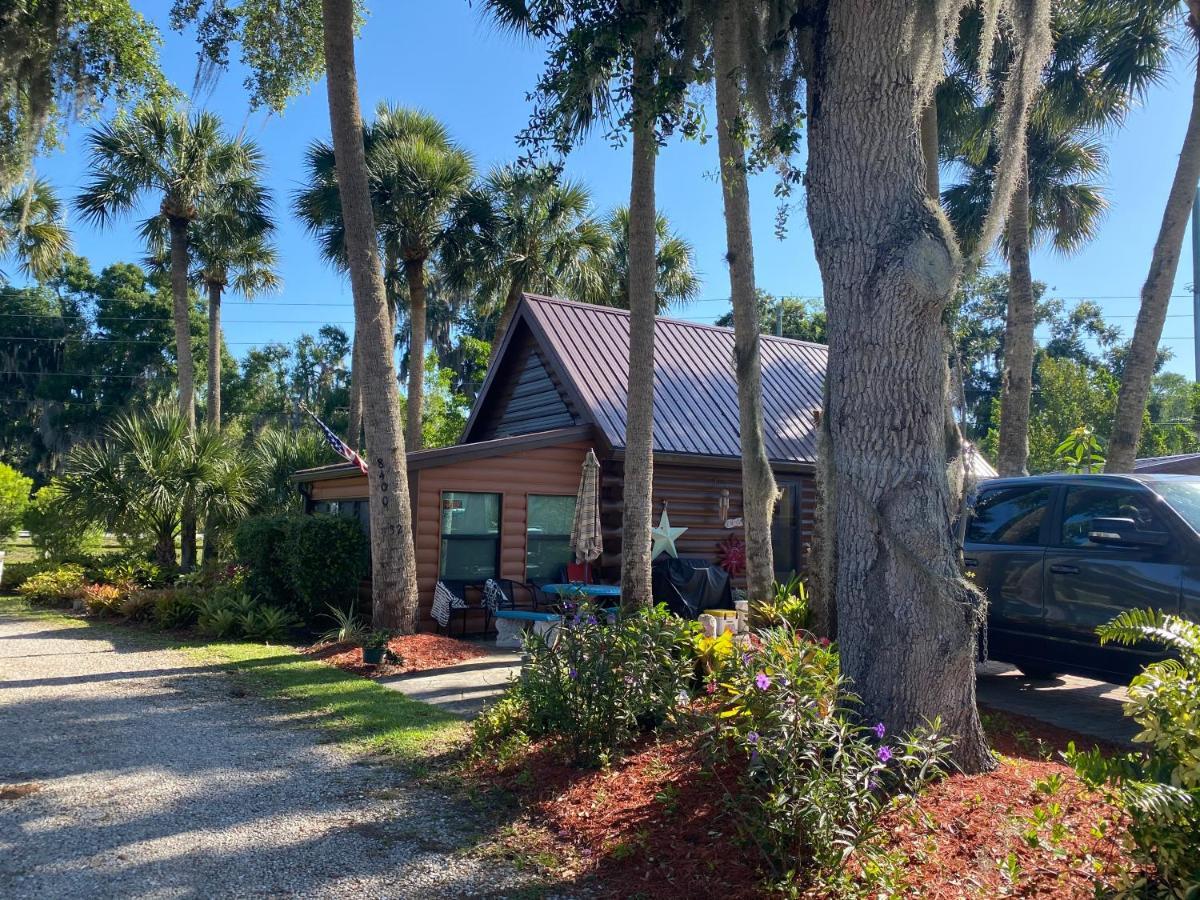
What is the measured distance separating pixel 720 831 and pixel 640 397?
5.24 m

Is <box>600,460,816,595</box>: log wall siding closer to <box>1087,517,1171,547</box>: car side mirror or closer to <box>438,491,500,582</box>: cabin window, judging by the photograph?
<box>438,491,500,582</box>: cabin window

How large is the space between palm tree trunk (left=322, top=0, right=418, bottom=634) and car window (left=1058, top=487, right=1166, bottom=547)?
7.17 m

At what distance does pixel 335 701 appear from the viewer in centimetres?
810

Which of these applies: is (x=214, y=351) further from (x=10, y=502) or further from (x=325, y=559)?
(x=325, y=559)

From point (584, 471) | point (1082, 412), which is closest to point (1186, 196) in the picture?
point (584, 471)

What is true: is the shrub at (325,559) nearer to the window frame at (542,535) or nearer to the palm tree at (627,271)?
the window frame at (542,535)

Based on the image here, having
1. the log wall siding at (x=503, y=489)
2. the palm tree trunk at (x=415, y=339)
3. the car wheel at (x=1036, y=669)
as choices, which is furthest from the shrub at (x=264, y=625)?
the palm tree trunk at (x=415, y=339)

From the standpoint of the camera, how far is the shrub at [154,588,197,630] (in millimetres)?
12781

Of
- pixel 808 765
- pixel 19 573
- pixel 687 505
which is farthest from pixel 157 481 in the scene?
pixel 808 765

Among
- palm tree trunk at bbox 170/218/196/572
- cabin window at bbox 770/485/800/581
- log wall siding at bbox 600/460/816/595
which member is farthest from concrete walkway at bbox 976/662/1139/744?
palm tree trunk at bbox 170/218/196/572

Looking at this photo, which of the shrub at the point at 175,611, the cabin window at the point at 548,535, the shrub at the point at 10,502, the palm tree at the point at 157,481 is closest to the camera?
the shrub at the point at 175,611

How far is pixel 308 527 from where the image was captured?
39.5ft

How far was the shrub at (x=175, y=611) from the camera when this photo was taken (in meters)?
12.8

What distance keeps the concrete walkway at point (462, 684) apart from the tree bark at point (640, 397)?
1563 millimetres
